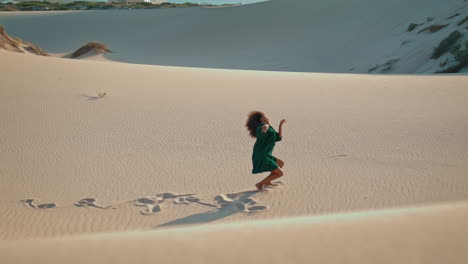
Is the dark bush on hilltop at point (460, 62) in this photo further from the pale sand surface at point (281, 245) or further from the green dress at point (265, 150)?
the pale sand surface at point (281, 245)

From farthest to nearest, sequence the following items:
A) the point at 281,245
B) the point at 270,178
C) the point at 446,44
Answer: the point at 446,44 → the point at 270,178 → the point at 281,245

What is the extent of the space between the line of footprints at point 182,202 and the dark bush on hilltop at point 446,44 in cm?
1692

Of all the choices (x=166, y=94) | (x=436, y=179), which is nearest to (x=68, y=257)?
(x=436, y=179)

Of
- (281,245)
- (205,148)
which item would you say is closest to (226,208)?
(281,245)

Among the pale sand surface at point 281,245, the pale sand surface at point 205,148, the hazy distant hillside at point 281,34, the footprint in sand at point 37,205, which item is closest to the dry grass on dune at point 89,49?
the hazy distant hillside at point 281,34

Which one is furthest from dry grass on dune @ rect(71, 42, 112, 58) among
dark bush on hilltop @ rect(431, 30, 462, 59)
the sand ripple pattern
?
the sand ripple pattern

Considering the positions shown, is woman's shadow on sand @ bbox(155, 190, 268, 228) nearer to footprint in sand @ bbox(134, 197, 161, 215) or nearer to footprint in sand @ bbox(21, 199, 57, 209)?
footprint in sand @ bbox(134, 197, 161, 215)

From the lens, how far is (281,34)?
115 feet

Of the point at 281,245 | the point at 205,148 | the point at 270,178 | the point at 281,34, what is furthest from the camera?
the point at 281,34

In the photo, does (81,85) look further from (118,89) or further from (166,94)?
(166,94)

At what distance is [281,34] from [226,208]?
3157 cm

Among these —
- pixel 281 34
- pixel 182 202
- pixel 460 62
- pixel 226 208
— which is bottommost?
pixel 226 208

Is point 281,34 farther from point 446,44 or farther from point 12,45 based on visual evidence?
point 12,45

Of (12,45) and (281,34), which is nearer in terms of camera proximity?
(12,45)
